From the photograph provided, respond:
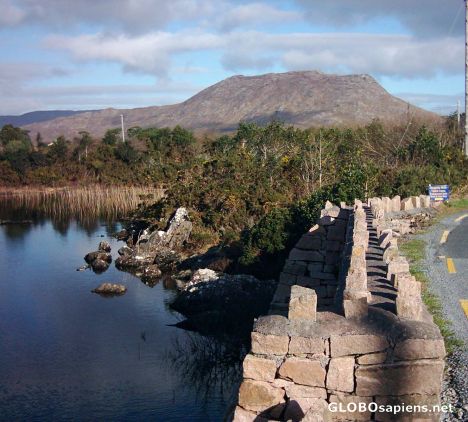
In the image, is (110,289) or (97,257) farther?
(97,257)

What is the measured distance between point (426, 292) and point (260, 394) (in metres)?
6.10

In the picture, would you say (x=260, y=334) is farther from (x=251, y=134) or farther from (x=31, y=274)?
(x=251, y=134)

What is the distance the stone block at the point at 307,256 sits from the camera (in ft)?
45.1

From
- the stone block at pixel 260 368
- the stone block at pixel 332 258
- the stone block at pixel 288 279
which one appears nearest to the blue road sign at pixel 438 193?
the stone block at pixel 332 258

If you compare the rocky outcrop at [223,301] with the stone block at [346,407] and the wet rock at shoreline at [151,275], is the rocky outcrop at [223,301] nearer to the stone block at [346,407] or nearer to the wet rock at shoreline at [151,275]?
the wet rock at shoreline at [151,275]

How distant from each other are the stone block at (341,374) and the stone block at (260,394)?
51cm

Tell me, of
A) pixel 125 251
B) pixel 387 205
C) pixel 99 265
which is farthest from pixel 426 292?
pixel 125 251

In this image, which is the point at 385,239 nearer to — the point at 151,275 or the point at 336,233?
the point at 336,233

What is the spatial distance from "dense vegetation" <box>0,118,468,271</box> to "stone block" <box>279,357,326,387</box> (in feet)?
41.3

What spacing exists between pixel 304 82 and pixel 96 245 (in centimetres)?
12878

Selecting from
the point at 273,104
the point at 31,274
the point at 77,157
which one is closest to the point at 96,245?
the point at 31,274

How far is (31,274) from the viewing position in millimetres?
23594

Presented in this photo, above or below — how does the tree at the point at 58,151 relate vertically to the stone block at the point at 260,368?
above

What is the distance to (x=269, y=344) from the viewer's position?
6.11 m
